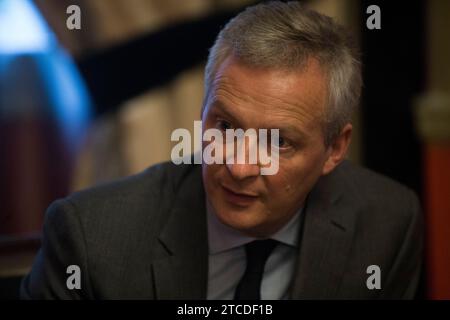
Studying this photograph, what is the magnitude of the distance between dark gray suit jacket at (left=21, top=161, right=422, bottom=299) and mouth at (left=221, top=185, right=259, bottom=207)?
0.16m

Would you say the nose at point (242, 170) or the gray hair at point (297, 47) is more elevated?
the gray hair at point (297, 47)

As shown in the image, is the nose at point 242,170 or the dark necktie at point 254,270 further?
the dark necktie at point 254,270

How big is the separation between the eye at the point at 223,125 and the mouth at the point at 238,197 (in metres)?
0.12

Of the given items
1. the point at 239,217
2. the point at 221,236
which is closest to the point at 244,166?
the point at 239,217

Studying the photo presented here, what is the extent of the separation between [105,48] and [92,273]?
102 cm

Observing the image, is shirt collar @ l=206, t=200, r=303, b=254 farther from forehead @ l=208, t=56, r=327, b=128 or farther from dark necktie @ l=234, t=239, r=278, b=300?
forehead @ l=208, t=56, r=327, b=128

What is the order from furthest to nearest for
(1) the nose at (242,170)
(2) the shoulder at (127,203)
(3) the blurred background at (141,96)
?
(3) the blurred background at (141,96), (2) the shoulder at (127,203), (1) the nose at (242,170)

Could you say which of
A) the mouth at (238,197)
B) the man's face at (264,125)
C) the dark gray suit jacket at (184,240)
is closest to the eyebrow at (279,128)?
the man's face at (264,125)

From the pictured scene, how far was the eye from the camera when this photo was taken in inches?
45.2

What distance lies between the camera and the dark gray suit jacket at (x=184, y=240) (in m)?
1.20

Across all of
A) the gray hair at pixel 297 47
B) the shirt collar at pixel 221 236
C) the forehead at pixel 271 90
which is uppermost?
the gray hair at pixel 297 47

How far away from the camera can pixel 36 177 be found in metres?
1.91

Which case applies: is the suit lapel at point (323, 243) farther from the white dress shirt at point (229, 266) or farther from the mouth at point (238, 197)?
the mouth at point (238, 197)

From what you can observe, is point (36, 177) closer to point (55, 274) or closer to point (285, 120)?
point (55, 274)
